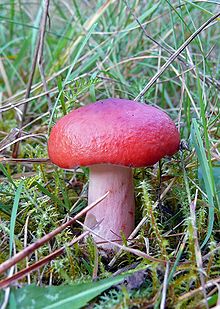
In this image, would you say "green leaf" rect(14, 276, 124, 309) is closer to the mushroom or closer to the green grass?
the green grass

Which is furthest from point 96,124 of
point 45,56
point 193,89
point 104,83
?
point 45,56

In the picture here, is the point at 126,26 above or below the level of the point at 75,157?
above

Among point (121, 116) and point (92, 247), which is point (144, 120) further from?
point (92, 247)

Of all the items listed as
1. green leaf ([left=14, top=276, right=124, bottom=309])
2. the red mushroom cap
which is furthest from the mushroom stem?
green leaf ([left=14, top=276, right=124, bottom=309])

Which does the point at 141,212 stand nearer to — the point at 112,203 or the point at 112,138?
the point at 112,203

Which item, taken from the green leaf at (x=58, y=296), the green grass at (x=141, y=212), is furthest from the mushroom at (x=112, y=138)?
the green leaf at (x=58, y=296)
